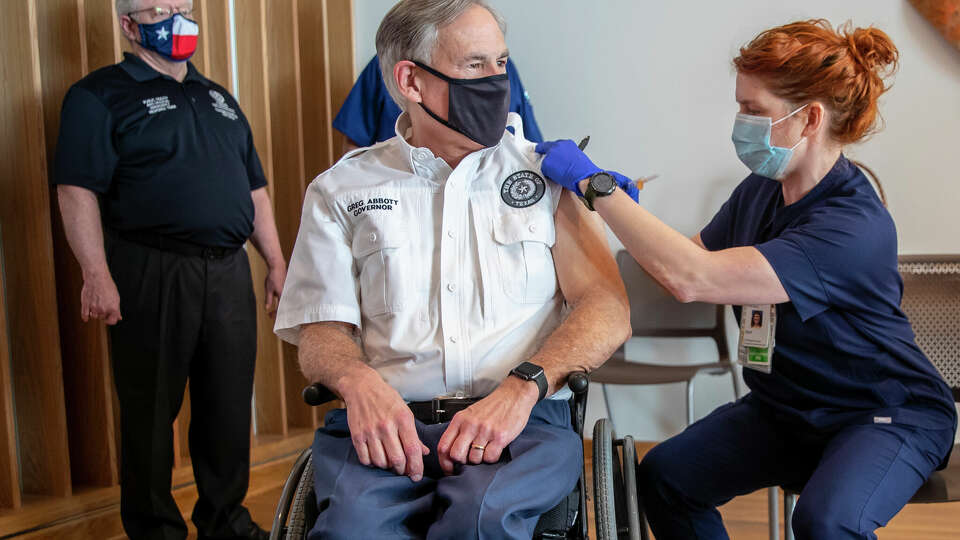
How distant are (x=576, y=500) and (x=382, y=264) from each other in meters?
0.59

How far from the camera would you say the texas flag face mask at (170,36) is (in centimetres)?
263

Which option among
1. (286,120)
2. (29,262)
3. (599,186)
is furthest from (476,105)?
(286,120)

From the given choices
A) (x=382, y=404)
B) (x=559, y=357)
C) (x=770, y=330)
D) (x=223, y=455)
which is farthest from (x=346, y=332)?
(x=223, y=455)

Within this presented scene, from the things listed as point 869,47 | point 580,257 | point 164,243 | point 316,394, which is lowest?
point 316,394

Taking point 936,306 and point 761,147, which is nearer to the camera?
point 761,147

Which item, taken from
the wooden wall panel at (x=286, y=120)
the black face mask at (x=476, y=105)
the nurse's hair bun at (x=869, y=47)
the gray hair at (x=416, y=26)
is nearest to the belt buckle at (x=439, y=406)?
the black face mask at (x=476, y=105)

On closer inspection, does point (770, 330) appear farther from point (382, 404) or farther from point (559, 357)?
point (382, 404)

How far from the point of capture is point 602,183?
5.28 feet

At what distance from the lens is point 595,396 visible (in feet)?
13.0

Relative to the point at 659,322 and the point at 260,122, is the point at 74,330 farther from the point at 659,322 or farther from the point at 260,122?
the point at 659,322

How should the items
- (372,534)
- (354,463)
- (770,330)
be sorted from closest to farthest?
(372,534), (354,463), (770,330)

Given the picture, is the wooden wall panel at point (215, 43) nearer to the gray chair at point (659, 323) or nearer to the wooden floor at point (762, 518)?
the wooden floor at point (762, 518)

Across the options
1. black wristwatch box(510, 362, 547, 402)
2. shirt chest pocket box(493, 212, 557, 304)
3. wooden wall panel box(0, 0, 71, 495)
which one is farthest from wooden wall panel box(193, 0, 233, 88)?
black wristwatch box(510, 362, 547, 402)

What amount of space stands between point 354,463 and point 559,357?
41 cm
